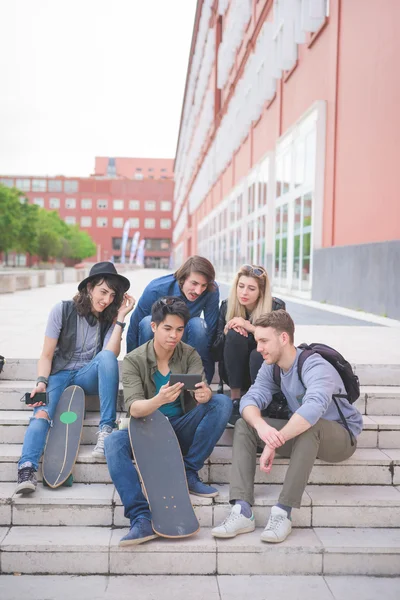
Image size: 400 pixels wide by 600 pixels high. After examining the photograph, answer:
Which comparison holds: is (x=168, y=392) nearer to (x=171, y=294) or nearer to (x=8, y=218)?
(x=171, y=294)

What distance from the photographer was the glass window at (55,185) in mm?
97875

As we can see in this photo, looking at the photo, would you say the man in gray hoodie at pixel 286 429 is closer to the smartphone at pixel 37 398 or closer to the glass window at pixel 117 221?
the smartphone at pixel 37 398

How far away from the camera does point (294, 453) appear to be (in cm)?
366

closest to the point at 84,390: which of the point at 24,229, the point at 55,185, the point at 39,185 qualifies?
the point at 24,229

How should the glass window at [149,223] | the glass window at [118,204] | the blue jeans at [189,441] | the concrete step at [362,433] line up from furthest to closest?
the glass window at [149,223] → the glass window at [118,204] → the concrete step at [362,433] → the blue jeans at [189,441]

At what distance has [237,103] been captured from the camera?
23.7m

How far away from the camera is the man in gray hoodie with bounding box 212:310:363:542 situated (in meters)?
3.60

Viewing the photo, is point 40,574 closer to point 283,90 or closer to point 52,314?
point 52,314

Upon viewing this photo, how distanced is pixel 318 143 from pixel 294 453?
1027 centimetres

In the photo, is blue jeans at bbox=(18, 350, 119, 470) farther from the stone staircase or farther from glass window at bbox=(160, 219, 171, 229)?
glass window at bbox=(160, 219, 171, 229)

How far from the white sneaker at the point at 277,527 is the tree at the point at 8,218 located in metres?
34.4

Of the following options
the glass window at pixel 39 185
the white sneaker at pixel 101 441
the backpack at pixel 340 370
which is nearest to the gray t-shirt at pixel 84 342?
the white sneaker at pixel 101 441

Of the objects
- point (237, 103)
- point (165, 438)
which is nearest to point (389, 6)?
point (165, 438)

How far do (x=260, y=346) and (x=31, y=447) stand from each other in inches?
63.8
